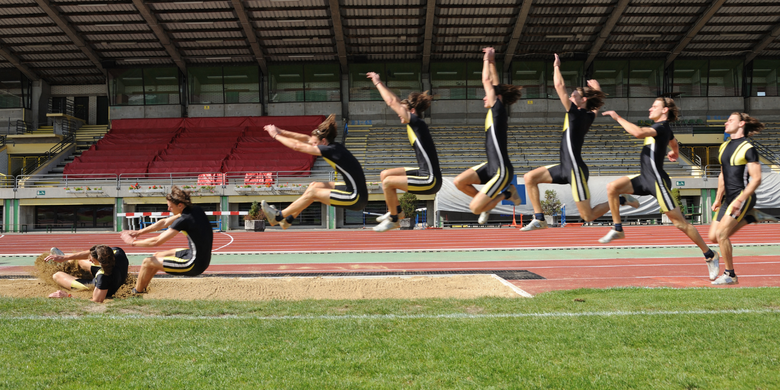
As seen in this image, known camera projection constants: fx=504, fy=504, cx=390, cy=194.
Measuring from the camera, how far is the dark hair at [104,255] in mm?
10953

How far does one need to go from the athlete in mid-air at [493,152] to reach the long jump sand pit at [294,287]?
28.7 ft

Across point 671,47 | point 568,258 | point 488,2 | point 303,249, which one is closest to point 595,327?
point 568,258

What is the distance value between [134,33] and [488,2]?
83.0ft

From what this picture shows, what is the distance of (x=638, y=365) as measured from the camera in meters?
6.78

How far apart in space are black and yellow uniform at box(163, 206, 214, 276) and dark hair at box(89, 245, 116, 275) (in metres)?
4.29

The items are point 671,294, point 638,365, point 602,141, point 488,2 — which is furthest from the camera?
point 488,2

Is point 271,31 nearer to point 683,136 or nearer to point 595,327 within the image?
point 683,136

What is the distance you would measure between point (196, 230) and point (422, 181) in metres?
4.15

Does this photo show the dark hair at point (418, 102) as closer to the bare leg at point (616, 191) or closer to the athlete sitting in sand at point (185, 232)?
the bare leg at point (616, 191)

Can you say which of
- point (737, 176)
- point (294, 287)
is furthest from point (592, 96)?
point (294, 287)

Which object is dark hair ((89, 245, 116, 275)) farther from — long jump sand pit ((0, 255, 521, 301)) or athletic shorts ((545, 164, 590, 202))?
athletic shorts ((545, 164, 590, 202))

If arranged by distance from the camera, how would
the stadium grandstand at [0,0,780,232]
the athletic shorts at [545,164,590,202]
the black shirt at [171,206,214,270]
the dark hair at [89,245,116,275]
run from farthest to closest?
the stadium grandstand at [0,0,780,232], the dark hair at [89,245,116,275], the black shirt at [171,206,214,270], the athletic shorts at [545,164,590,202]

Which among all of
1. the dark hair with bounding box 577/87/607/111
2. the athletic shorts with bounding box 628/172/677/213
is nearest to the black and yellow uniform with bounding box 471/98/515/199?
the dark hair with bounding box 577/87/607/111

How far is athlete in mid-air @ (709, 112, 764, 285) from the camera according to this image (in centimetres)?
565
